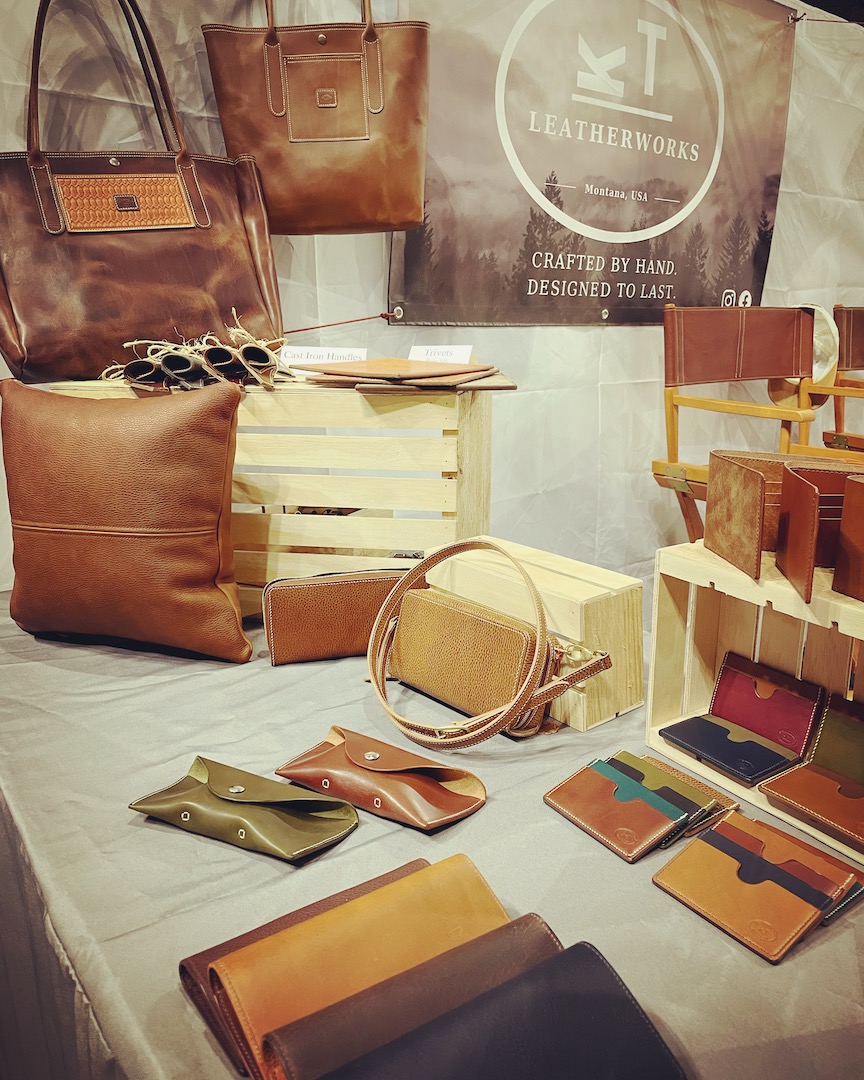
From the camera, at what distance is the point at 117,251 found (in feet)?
4.92

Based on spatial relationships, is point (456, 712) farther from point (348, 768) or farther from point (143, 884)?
point (143, 884)

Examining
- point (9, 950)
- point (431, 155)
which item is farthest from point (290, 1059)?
point (431, 155)

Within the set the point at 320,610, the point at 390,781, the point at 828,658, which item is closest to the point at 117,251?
the point at 320,610

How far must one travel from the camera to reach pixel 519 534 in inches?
106

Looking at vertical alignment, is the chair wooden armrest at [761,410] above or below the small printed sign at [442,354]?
below

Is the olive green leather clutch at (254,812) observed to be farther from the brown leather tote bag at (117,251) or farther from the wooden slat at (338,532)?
the brown leather tote bag at (117,251)

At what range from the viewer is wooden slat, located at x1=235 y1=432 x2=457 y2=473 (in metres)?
1.41

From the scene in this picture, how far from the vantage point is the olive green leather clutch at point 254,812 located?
2.85 ft

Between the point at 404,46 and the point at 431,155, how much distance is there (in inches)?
22.3

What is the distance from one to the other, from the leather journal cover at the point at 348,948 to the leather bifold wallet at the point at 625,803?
0.21 meters

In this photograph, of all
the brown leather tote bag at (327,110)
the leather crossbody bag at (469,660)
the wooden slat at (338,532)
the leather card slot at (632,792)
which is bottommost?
the leather card slot at (632,792)

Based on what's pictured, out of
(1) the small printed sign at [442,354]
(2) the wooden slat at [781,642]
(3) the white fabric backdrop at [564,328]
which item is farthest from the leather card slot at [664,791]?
(3) the white fabric backdrop at [564,328]

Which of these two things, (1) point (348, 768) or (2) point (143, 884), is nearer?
(2) point (143, 884)

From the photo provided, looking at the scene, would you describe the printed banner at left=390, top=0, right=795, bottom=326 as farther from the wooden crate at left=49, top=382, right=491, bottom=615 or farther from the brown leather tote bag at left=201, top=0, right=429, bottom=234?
the wooden crate at left=49, top=382, right=491, bottom=615
